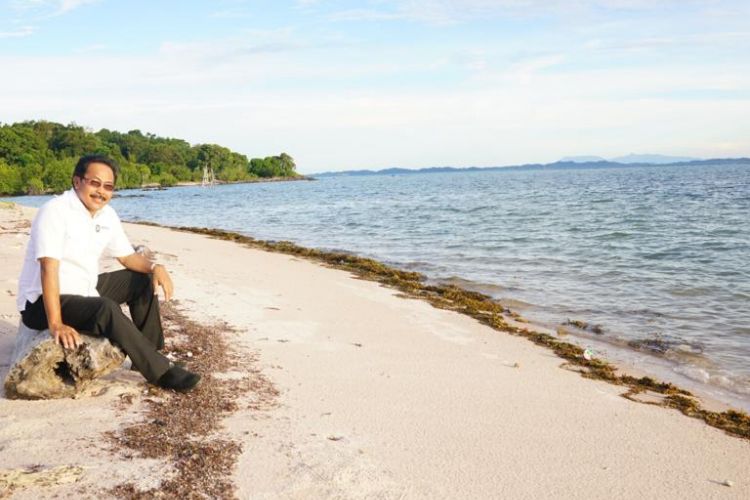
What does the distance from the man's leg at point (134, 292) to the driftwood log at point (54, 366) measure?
2.21ft

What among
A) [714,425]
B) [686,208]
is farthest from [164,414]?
[686,208]

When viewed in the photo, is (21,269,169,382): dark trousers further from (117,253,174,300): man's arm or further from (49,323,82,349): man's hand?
(117,253,174,300): man's arm

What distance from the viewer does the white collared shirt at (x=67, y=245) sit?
4.09 metres

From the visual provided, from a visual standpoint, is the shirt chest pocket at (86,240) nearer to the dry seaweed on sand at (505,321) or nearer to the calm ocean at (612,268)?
the dry seaweed on sand at (505,321)

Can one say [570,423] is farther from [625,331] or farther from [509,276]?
[509,276]

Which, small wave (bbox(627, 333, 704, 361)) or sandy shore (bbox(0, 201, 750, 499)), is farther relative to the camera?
small wave (bbox(627, 333, 704, 361))

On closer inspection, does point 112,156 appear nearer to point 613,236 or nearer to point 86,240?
point 613,236

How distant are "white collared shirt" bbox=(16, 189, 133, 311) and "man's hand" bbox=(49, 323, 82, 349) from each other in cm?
34

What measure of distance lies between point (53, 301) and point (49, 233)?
47 cm

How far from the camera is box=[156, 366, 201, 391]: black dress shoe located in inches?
175

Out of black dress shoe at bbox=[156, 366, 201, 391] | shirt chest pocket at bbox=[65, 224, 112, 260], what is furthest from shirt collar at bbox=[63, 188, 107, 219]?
black dress shoe at bbox=[156, 366, 201, 391]

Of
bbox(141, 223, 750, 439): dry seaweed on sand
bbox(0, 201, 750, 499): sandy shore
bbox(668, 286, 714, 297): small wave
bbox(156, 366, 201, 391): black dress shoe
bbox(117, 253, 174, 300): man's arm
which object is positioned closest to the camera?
bbox(0, 201, 750, 499): sandy shore

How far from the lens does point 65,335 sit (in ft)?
13.4

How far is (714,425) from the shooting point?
5.13 metres
